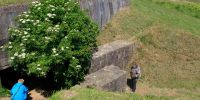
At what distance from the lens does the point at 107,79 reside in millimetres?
14836

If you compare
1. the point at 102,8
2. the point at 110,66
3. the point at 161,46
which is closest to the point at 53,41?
the point at 110,66

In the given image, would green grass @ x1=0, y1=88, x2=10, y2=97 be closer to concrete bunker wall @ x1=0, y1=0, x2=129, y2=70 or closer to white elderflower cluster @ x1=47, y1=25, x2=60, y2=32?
concrete bunker wall @ x1=0, y1=0, x2=129, y2=70

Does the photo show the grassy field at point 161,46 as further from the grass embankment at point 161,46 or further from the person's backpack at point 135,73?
the person's backpack at point 135,73

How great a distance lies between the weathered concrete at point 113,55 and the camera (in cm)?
1588

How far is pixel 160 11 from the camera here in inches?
948

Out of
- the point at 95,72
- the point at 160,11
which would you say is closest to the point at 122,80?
the point at 95,72

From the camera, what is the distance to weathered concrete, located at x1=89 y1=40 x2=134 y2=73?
15.9 meters

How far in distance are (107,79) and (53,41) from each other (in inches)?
105

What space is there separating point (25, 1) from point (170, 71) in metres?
6.84

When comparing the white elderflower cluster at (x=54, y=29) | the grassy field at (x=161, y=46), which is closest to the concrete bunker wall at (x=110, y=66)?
the grassy field at (x=161, y=46)

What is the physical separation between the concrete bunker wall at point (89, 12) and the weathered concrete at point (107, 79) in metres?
2.38

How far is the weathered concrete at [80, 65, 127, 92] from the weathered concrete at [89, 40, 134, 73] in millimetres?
255

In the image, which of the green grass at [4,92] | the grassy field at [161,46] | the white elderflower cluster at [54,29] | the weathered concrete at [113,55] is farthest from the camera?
the grassy field at [161,46]

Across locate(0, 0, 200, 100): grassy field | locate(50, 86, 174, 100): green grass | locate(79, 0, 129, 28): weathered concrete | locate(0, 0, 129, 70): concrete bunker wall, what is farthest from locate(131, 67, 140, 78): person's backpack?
locate(50, 86, 174, 100): green grass
